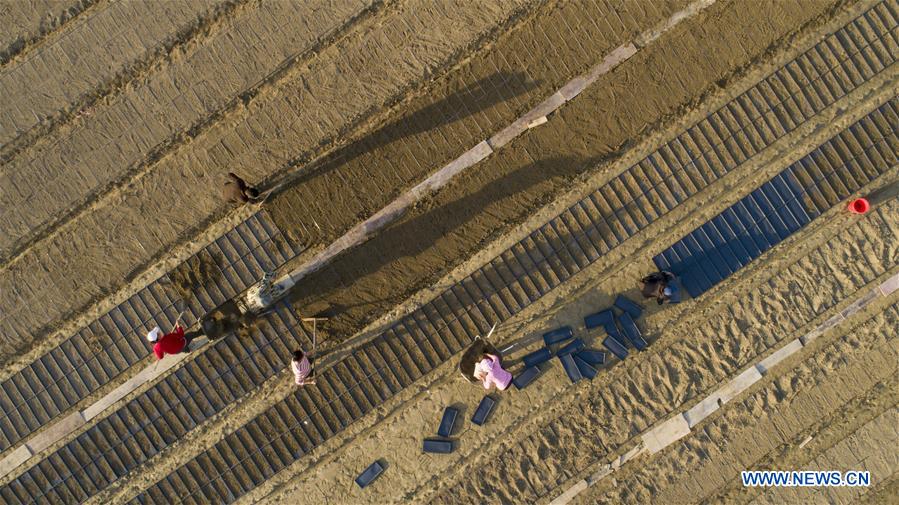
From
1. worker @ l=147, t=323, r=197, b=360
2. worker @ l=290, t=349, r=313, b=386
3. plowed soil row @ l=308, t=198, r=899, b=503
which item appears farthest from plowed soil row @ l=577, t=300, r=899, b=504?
worker @ l=147, t=323, r=197, b=360

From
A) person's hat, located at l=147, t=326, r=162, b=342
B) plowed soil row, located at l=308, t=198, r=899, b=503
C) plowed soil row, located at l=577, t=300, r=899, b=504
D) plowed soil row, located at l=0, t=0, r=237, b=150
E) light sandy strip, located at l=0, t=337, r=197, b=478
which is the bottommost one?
plowed soil row, located at l=577, t=300, r=899, b=504

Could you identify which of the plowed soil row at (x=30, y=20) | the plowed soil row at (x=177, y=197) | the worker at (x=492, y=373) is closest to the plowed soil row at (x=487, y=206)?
the worker at (x=492, y=373)

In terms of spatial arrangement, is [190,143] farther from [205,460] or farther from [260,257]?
[205,460]

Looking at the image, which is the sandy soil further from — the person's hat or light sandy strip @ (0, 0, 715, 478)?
the person's hat

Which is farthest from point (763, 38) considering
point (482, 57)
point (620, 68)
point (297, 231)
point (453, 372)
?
point (297, 231)

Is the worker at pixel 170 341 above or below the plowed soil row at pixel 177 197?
below

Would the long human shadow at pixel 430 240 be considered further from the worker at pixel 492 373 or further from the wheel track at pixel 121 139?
the wheel track at pixel 121 139

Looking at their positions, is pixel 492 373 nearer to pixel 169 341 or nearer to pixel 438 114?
pixel 438 114
